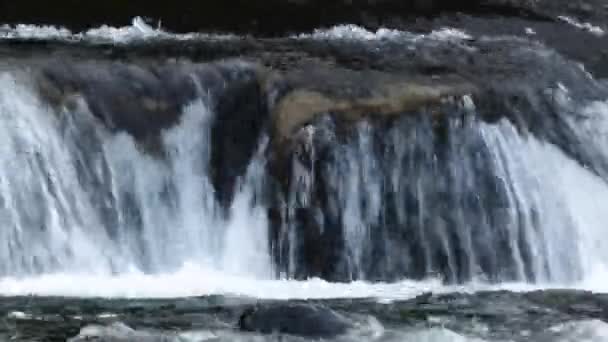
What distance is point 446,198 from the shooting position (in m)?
13.1

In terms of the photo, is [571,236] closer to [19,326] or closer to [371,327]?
[371,327]

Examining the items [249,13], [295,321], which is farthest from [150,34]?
[295,321]

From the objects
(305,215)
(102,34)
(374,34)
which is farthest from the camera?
(374,34)

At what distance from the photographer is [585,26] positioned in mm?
17438

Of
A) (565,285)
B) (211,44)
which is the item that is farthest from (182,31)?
(565,285)

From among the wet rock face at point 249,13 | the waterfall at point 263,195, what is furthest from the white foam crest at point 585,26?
the waterfall at point 263,195

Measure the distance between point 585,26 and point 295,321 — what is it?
27.0 ft

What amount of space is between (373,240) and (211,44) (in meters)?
2.97

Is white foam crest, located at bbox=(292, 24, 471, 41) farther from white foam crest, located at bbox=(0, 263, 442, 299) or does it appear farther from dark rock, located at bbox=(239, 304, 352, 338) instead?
dark rock, located at bbox=(239, 304, 352, 338)

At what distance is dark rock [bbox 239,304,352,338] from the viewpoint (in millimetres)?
10484

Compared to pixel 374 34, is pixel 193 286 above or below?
below

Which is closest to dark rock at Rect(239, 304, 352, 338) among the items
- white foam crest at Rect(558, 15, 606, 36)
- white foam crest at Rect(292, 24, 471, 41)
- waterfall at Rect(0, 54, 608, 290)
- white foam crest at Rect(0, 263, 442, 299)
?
white foam crest at Rect(0, 263, 442, 299)

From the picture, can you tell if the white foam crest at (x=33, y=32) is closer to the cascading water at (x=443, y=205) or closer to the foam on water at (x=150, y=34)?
the foam on water at (x=150, y=34)

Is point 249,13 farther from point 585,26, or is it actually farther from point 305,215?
point 305,215
